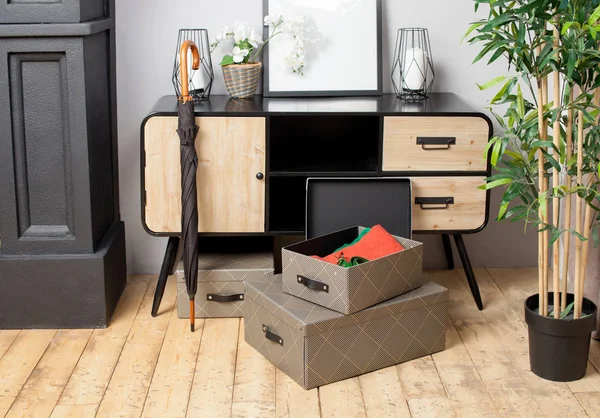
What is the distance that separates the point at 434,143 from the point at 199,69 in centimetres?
95

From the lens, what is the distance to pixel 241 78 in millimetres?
3148

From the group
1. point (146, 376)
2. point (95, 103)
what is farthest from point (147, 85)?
point (146, 376)

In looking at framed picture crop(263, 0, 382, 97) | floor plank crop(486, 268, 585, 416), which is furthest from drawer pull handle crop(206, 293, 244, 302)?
floor plank crop(486, 268, 585, 416)

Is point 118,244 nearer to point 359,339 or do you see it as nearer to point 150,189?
point 150,189

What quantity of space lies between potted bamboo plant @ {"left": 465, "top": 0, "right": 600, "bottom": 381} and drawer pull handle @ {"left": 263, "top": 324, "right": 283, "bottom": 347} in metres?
0.79

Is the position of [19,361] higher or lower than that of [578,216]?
lower

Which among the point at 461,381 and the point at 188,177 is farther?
the point at 188,177

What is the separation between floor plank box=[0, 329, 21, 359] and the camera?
2.81 metres

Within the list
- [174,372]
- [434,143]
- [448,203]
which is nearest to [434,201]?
[448,203]

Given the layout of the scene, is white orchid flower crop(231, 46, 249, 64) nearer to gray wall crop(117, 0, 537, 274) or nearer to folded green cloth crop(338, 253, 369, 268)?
gray wall crop(117, 0, 537, 274)

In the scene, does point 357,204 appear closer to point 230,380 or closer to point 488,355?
point 488,355

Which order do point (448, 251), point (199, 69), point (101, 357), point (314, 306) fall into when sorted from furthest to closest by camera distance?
point (448, 251), point (199, 69), point (101, 357), point (314, 306)

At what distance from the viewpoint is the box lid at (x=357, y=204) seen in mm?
3035

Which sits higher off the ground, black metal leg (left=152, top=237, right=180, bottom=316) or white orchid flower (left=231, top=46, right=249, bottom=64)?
white orchid flower (left=231, top=46, right=249, bottom=64)
